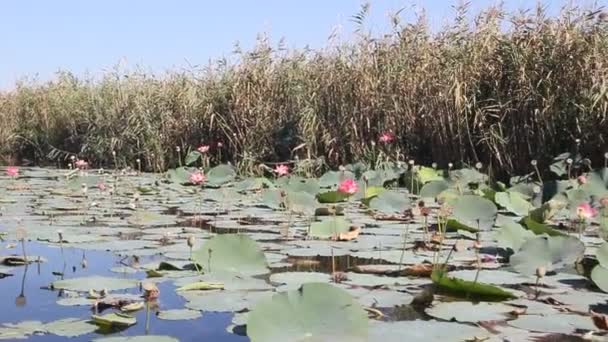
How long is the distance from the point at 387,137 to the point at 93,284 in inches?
154

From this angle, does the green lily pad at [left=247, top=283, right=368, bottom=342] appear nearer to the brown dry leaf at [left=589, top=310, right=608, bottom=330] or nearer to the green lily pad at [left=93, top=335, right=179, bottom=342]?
the green lily pad at [left=93, top=335, right=179, bottom=342]

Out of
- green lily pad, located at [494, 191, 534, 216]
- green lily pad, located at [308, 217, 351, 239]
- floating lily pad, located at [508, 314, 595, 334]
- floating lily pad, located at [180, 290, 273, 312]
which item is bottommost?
floating lily pad, located at [508, 314, 595, 334]

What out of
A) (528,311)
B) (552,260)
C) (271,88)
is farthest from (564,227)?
(271,88)

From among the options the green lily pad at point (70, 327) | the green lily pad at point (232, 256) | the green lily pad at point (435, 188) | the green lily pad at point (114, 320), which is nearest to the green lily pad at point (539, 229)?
the green lily pad at point (232, 256)

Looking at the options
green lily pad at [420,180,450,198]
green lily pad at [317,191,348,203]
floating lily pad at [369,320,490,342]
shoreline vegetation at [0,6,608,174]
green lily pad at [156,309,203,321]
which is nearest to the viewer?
floating lily pad at [369,320,490,342]

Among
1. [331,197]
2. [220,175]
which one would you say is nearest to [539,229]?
[331,197]

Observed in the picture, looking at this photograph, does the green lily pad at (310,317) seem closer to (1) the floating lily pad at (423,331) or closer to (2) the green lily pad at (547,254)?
(1) the floating lily pad at (423,331)

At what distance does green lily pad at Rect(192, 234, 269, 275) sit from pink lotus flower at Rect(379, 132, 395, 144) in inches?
139

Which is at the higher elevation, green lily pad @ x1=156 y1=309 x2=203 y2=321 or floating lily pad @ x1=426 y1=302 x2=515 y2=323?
floating lily pad @ x1=426 y1=302 x2=515 y2=323

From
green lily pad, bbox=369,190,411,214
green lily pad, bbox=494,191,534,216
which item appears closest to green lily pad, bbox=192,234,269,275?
green lily pad, bbox=369,190,411,214

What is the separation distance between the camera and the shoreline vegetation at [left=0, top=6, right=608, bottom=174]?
559cm

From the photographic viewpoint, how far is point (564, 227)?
372 cm

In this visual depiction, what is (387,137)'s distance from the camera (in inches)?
238

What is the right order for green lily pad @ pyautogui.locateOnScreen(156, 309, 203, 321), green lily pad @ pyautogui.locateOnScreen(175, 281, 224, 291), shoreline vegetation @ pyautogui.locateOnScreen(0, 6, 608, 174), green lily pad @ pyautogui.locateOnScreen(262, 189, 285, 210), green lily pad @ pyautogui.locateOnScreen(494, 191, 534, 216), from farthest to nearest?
shoreline vegetation @ pyautogui.locateOnScreen(0, 6, 608, 174) → green lily pad @ pyautogui.locateOnScreen(262, 189, 285, 210) → green lily pad @ pyautogui.locateOnScreen(494, 191, 534, 216) → green lily pad @ pyautogui.locateOnScreen(175, 281, 224, 291) → green lily pad @ pyautogui.locateOnScreen(156, 309, 203, 321)
